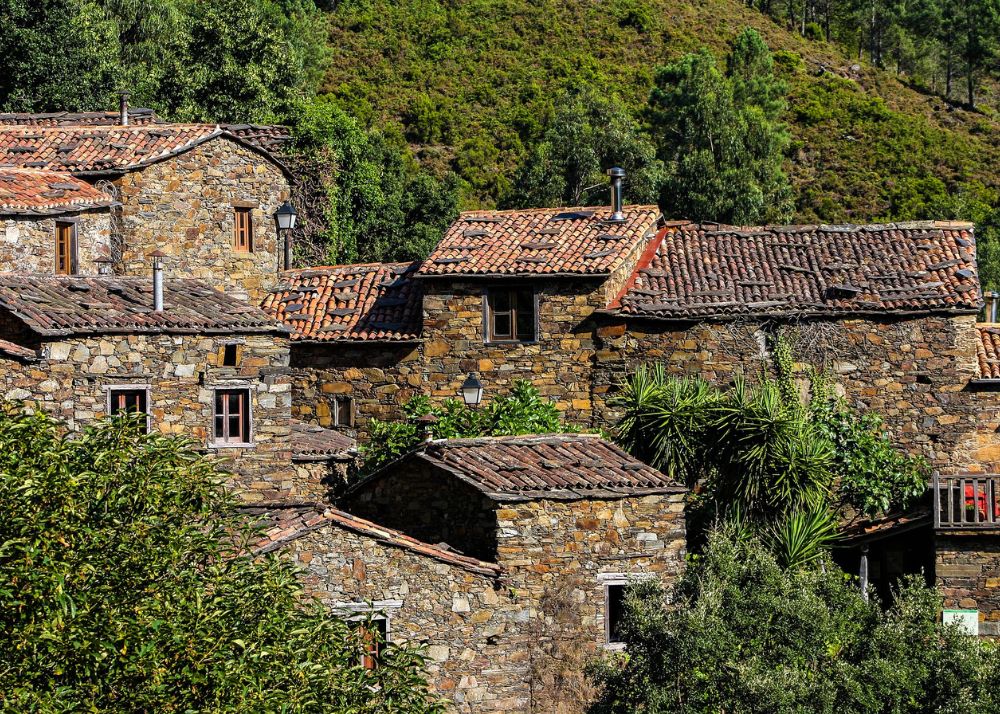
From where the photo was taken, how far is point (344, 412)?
3281cm

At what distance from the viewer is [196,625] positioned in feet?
46.3

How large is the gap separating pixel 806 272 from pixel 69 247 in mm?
14270

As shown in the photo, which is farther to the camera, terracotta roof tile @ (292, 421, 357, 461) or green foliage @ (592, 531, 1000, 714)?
terracotta roof tile @ (292, 421, 357, 461)

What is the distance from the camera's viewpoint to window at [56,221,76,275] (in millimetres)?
29891

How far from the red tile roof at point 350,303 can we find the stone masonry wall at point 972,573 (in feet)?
37.0

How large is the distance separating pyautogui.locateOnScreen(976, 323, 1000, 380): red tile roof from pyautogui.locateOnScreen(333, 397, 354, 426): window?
12.3 meters

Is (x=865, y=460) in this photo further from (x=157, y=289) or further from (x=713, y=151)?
(x=713, y=151)

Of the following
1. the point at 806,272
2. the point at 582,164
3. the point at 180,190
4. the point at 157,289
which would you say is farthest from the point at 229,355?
the point at 582,164

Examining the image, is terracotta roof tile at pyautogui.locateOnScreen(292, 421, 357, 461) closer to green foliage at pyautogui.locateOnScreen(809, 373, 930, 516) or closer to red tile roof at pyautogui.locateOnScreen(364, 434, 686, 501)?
red tile roof at pyautogui.locateOnScreen(364, 434, 686, 501)

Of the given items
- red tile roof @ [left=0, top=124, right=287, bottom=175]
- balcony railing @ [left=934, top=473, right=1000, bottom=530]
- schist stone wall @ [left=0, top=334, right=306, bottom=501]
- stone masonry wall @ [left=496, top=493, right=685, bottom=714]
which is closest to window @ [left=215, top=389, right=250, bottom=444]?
schist stone wall @ [left=0, top=334, right=306, bottom=501]

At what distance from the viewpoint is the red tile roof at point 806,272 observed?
31312 mm

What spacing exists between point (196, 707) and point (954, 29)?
2891 inches

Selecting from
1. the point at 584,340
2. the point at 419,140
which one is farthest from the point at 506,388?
the point at 419,140

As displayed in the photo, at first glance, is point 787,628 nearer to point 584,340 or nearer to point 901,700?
point 901,700
